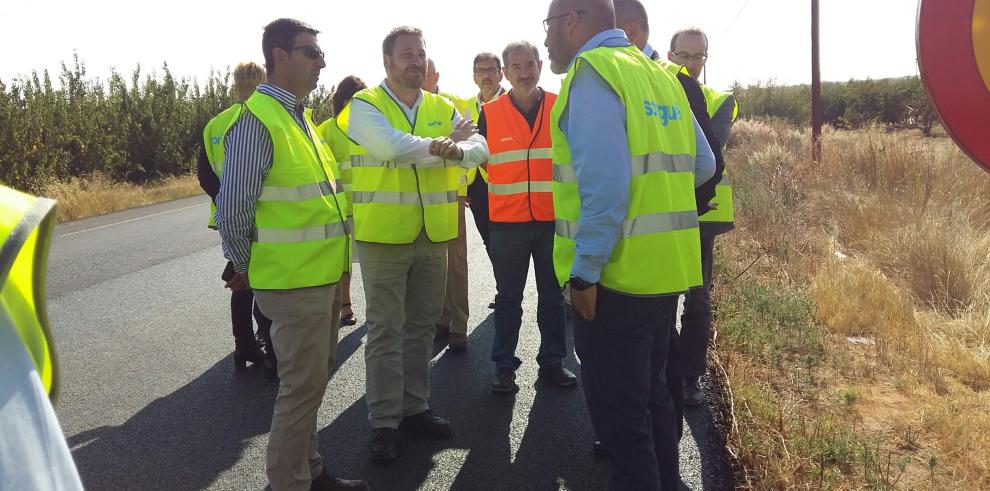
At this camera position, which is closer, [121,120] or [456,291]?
[456,291]

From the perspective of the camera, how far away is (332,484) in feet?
10.7

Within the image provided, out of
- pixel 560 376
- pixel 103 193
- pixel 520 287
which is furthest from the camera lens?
pixel 103 193

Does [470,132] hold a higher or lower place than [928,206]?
higher

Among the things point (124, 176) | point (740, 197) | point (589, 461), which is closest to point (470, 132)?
point (589, 461)

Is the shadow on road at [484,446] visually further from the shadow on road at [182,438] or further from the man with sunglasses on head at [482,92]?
the man with sunglasses on head at [482,92]

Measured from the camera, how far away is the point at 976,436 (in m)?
3.27

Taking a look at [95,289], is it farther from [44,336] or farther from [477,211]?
[44,336]

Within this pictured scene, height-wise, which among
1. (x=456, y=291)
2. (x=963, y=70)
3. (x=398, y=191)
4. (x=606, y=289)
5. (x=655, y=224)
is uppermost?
(x=963, y=70)

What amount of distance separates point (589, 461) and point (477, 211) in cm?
302

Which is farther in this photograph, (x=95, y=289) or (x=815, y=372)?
(x=95, y=289)

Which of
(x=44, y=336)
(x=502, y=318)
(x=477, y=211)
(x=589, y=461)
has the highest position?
(x=44, y=336)

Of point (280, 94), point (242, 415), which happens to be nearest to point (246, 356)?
point (242, 415)

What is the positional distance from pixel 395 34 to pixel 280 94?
963mm

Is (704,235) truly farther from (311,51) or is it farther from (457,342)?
(311,51)
